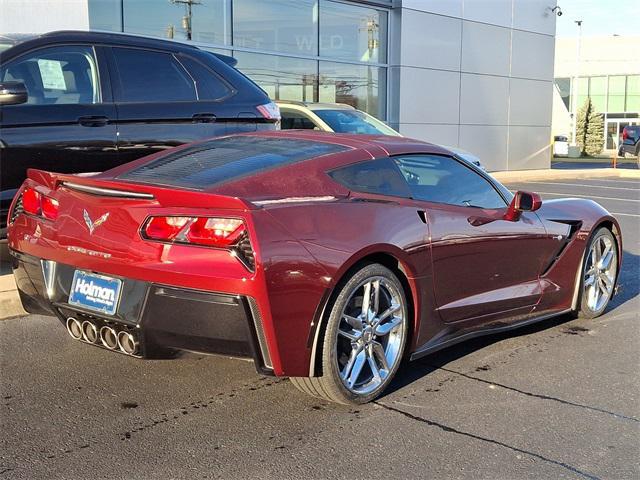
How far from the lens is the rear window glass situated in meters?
3.81

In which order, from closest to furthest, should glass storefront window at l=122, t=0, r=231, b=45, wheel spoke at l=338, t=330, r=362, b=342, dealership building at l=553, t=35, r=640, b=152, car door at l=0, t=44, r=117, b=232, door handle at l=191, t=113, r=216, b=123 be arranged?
wheel spoke at l=338, t=330, r=362, b=342 < car door at l=0, t=44, r=117, b=232 < door handle at l=191, t=113, r=216, b=123 < glass storefront window at l=122, t=0, r=231, b=45 < dealership building at l=553, t=35, r=640, b=152

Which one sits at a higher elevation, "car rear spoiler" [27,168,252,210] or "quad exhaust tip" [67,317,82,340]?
"car rear spoiler" [27,168,252,210]

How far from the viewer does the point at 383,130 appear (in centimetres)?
1191

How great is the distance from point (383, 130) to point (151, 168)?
806 cm

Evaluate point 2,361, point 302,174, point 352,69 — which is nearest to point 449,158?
point 302,174

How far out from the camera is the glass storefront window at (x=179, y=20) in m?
13.3

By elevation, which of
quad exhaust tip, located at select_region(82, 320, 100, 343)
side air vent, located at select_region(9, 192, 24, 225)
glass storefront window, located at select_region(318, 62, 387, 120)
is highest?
glass storefront window, located at select_region(318, 62, 387, 120)

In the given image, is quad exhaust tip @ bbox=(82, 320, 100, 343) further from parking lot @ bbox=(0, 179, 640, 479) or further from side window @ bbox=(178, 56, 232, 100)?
side window @ bbox=(178, 56, 232, 100)

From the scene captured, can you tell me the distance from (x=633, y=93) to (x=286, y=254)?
5146cm

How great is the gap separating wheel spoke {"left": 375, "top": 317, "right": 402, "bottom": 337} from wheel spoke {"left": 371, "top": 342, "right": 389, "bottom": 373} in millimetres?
62

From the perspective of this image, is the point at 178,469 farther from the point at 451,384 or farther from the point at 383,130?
the point at 383,130

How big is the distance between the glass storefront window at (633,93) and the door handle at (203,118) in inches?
1912

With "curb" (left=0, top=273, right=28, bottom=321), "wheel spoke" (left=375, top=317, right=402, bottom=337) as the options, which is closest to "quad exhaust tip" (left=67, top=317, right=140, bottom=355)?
"wheel spoke" (left=375, top=317, right=402, bottom=337)

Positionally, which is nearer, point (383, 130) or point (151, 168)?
point (151, 168)
